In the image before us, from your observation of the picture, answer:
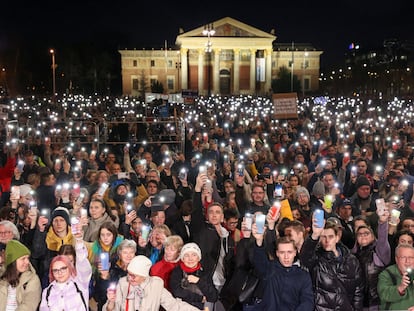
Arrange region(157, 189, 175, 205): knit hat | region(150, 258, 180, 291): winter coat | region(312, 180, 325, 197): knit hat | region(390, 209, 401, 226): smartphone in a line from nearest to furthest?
region(150, 258, 180, 291): winter coat
region(390, 209, 401, 226): smartphone
region(157, 189, 175, 205): knit hat
region(312, 180, 325, 197): knit hat

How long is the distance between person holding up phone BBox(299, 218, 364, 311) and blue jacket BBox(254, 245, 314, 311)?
1.24 ft

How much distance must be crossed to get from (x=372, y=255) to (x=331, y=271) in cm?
66

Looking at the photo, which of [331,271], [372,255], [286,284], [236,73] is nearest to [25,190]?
[286,284]

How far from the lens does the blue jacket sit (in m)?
4.74

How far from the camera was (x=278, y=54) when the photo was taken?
89500 mm

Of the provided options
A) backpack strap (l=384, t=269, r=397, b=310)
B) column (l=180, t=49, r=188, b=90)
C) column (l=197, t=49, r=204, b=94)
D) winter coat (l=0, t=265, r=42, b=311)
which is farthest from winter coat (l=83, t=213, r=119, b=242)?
column (l=180, t=49, r=188, b=90)

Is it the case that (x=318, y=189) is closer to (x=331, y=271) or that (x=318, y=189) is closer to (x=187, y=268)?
(x=331, y=271)

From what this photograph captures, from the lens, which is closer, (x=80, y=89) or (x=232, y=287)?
(x=232, y=287)

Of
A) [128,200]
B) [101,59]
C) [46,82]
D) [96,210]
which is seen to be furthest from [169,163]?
[101,59]

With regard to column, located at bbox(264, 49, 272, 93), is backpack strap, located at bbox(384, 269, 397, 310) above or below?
below

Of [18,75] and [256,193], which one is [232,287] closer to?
[256,193]

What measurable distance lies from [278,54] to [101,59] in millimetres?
28623

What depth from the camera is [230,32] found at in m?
84.5

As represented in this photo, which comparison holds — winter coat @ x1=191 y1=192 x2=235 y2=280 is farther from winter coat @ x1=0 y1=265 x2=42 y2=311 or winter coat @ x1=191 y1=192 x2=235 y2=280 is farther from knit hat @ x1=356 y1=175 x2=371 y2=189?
knit hat @ x1=356 y1=175 x2=371 y2=189
